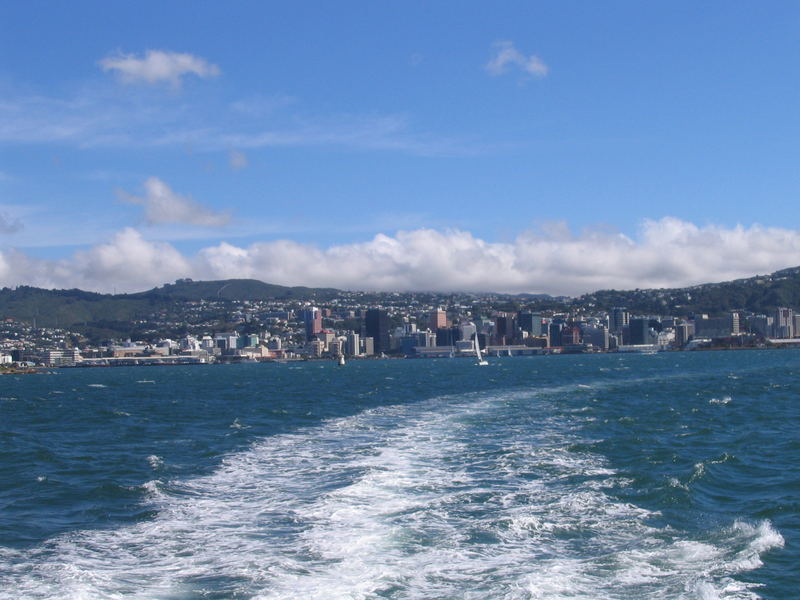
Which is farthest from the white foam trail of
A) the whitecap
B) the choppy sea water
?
the whitecap

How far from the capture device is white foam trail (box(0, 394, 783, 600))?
43.6ft

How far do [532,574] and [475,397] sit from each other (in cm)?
4437

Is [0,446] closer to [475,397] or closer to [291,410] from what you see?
[291,410]

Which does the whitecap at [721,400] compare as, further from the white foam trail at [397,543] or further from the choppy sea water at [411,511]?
the white foam trail at [397,543]

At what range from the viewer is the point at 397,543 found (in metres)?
15.9

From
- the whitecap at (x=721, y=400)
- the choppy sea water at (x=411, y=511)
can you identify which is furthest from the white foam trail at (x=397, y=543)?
the whitecap at (x=721, y=400)

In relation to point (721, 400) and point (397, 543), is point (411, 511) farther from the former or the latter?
point (721, 400)

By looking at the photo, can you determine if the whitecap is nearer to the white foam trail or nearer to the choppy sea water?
the choppy sea water

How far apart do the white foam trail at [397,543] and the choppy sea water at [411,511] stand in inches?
2.3

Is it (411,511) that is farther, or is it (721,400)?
(721,400)

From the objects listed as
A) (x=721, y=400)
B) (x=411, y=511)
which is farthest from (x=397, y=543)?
(x=721, y=400)

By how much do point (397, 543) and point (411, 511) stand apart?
9.16ft

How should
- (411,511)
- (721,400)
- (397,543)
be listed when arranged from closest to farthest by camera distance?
(397,543) → (411,511) → (721,400)

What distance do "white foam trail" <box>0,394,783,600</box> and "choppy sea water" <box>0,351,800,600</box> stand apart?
0.19 ft
